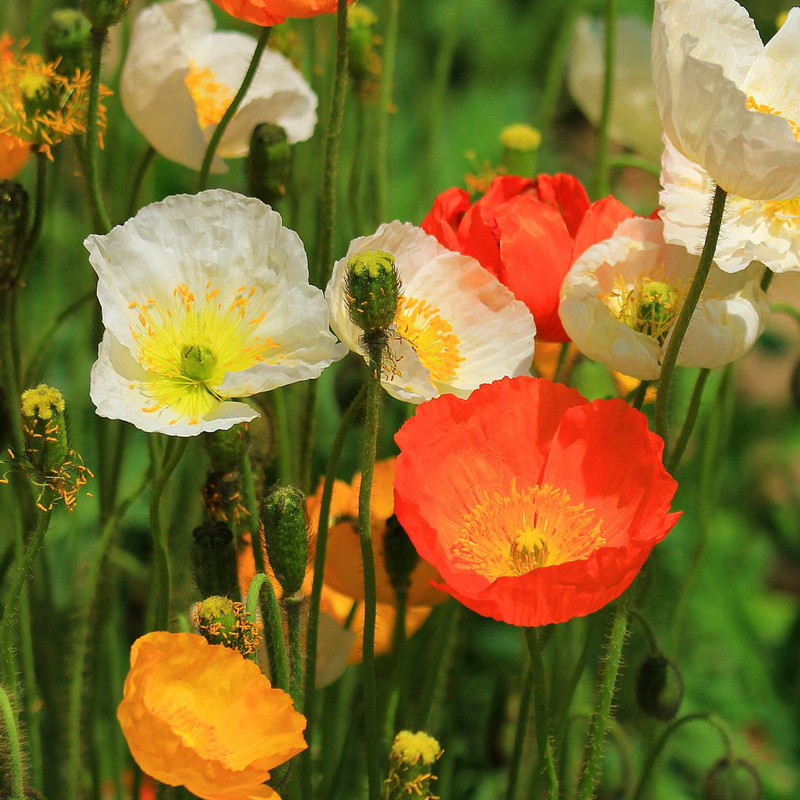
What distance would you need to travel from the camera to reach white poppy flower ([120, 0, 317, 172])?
0.88 m

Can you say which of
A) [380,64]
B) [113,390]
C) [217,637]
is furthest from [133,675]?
[380,64]

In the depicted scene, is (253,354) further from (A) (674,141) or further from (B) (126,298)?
(A) (674,141)

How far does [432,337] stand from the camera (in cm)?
82

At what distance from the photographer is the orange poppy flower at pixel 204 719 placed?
0.59 meters

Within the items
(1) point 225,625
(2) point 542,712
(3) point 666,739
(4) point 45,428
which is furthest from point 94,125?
(3) point 666,739

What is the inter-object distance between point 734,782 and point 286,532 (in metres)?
0.52

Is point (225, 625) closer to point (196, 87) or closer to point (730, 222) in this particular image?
point (730, 222)

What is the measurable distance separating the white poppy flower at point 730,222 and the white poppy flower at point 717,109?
6 cm

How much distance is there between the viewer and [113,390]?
68cm

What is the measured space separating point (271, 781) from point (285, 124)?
528 millimetres

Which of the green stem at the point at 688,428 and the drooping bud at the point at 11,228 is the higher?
the drooping bud at the point at 11,228

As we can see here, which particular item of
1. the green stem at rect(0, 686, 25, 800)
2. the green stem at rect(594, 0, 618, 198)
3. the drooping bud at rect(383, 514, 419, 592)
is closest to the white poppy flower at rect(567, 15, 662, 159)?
the green stem at rect(594, 0, 618, 198)

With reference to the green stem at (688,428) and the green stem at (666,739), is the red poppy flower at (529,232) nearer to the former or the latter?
the green stem at (688,428)

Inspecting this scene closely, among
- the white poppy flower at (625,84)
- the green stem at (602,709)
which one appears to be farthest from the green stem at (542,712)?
the white poppy flower at (625,84)
